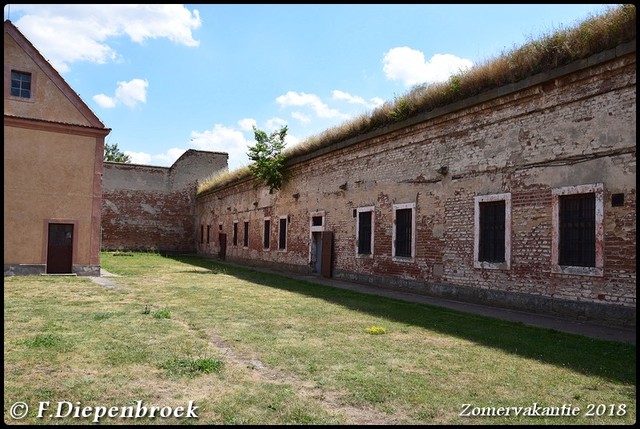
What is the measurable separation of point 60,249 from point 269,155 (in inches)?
390

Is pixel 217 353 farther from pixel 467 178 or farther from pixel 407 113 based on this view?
pixel 407 113

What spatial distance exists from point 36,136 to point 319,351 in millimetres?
14477

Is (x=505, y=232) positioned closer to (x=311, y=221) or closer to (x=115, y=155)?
(x=311, y=221)

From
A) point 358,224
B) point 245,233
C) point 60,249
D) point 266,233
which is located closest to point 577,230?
point 358,224

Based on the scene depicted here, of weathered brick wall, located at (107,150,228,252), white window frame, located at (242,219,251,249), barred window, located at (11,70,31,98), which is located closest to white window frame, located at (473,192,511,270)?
barred window, located at (11,70,31,98)

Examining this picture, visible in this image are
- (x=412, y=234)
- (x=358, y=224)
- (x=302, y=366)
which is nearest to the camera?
(x=302, y=366)

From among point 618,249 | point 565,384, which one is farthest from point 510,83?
point 565,384

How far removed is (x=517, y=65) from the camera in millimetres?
11773

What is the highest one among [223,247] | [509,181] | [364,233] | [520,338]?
[509,181]

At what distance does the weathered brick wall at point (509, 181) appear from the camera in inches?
367

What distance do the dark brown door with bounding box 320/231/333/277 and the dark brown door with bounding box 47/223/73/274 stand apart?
9.06 m

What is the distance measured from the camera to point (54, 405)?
421cm

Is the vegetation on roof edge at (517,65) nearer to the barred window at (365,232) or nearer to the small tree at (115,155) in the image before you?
the barred window at (365,232)

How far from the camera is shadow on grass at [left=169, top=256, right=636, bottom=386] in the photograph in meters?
6.15
